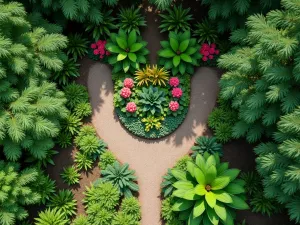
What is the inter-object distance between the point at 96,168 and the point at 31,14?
13.9ft

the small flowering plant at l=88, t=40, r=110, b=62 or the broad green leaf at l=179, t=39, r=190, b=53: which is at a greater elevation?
the small flowering plant at l=88, t=40, r=110, b=62

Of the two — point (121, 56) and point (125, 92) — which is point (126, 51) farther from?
point (125, 92)

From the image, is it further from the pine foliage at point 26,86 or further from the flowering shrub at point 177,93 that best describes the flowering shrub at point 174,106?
the pine foliage at point 26,86

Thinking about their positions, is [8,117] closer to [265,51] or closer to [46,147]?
[46,147]

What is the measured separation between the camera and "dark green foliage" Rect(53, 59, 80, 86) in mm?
9172

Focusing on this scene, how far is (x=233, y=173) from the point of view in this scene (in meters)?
8.16

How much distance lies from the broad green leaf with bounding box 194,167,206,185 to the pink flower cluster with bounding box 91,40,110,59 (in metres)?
4.11

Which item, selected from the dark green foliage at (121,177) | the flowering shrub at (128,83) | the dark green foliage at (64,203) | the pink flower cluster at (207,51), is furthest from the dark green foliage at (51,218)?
the pink flower cluster at (207,51)

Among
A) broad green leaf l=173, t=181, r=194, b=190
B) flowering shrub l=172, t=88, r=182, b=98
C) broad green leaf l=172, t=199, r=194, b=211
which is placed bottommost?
broad green leaf l=172, t=199, r=194, b=211

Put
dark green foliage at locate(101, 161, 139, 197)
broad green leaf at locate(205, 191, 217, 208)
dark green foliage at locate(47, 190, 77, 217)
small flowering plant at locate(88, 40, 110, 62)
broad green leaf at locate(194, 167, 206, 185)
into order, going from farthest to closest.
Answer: small flowering plant at locate(88, 40, 110, 62)
dark green foliage at locate(101, 161, 139, 197)
dark green foliage at locate(47, 190, 77, 217)
broad green leaf at locate(194, 167, 206, 185)
broad green leaf at locate(205, 191, 217, 208)

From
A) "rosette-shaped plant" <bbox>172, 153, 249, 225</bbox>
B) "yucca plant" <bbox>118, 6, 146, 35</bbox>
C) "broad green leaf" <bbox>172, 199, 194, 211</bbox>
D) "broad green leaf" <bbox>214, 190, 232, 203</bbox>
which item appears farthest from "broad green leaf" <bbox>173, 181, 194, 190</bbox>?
"yucca plant" <bbox>118, 6, 146, 35</bbox>

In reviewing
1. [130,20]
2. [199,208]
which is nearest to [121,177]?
[199,208]

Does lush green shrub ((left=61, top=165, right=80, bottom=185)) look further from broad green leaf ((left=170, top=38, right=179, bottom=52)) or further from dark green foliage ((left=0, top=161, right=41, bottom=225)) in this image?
broad green leaf ((left=170, top=38, right=179, bottom=52))

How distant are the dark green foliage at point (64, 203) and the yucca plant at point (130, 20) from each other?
15.5 ft
